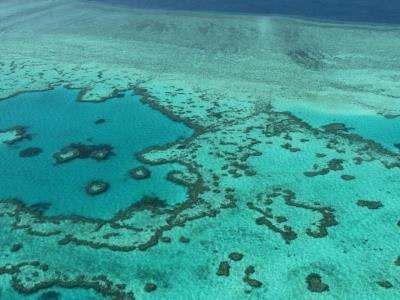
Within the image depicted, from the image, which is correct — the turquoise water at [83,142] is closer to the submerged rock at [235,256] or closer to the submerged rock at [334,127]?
the submerged rock at [235,256]

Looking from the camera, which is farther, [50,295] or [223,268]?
[223,268]

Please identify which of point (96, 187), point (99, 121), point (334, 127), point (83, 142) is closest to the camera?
point (96, 187)

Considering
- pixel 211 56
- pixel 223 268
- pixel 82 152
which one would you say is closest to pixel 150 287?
pixel 223 268

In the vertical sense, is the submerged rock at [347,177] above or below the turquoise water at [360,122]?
below

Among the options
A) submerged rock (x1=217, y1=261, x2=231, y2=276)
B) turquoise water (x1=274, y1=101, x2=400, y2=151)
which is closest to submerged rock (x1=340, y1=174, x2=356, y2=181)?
turquoise water (x1=274, y1=101, x2=400, y2=151)

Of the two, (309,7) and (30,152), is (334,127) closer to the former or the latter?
(30,152)

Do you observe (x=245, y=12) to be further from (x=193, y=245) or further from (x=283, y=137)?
(x=193, y=245)

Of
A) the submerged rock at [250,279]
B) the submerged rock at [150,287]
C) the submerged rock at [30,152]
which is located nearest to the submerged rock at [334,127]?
the submerged rock at [250,279]
